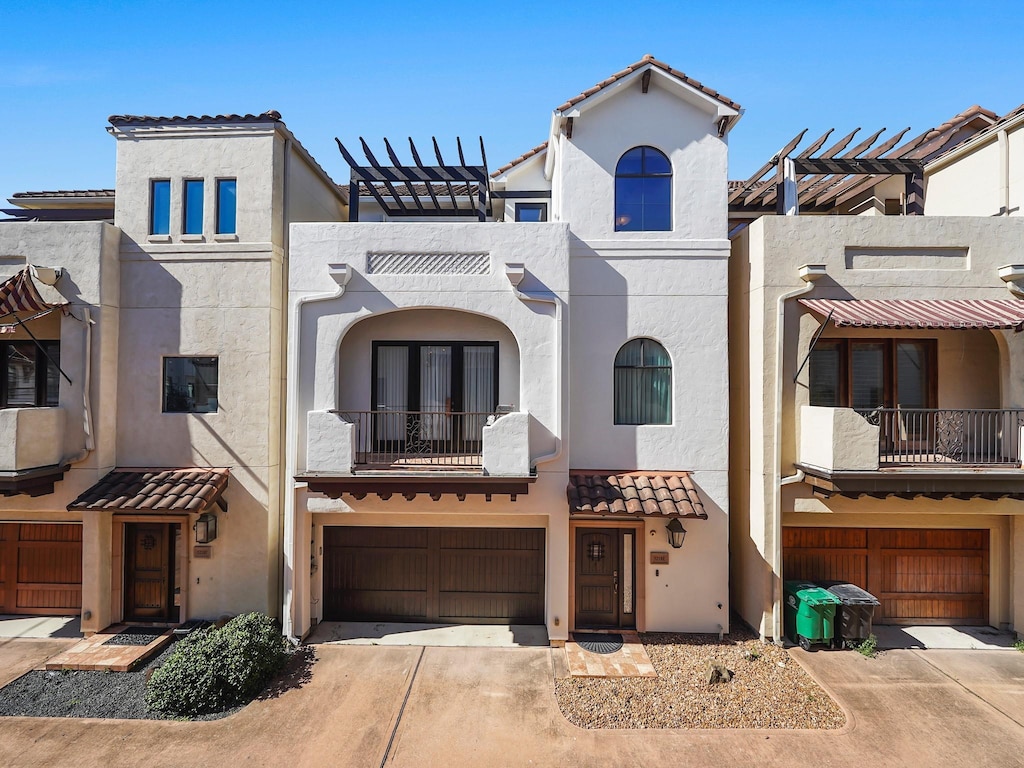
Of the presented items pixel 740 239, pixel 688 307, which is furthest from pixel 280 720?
pixel 740 239

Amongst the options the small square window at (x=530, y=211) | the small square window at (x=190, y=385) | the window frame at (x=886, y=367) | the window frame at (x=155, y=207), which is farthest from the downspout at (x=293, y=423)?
the window frame at (x=886, y=367)

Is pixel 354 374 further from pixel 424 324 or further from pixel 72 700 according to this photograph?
pixel 72 700

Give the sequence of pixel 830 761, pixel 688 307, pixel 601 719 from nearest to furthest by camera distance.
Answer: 1. pixel 830 761
2. pixel 601 719
3. pixel 688 307

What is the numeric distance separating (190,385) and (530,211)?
965 centimetres

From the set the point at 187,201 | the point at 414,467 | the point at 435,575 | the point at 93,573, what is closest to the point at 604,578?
the point at 435,575

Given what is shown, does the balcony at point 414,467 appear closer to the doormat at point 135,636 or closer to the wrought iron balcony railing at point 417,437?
the wrought iron balcony railing at point 417,437

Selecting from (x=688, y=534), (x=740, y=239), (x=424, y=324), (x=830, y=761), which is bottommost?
(x=830, y=761)

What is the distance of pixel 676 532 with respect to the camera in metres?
9.97

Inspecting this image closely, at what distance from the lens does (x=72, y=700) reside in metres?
8.14

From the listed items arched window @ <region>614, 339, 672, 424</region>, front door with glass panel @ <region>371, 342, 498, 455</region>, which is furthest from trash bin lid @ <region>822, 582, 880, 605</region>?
front door with glass panel @ <region>371, 342, 498, 455</region>

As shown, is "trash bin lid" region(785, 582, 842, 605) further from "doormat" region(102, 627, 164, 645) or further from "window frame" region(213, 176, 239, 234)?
"window frame" region(213, 176, 239, 234)

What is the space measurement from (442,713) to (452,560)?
3352 millimetres

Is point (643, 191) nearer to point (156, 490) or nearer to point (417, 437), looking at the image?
point (417, 437)

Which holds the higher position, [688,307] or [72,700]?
[688,307]
